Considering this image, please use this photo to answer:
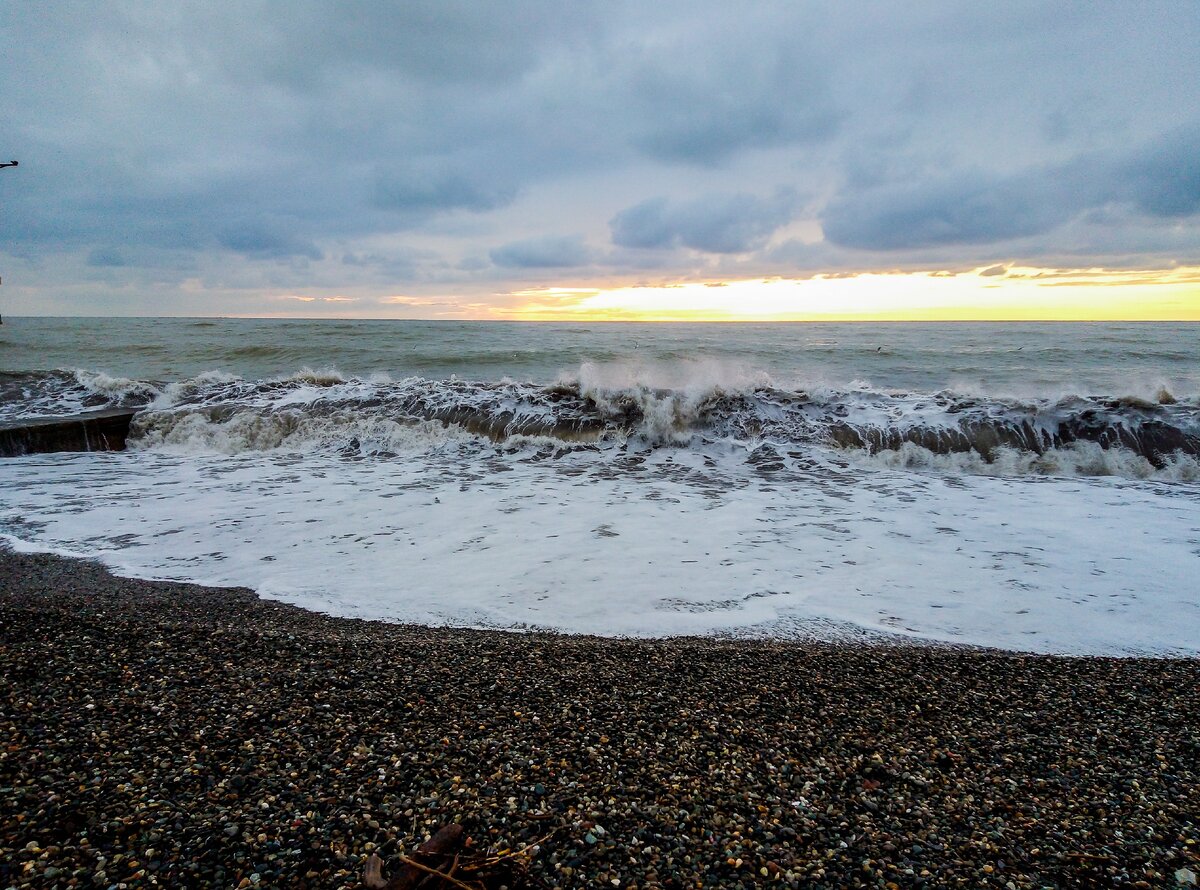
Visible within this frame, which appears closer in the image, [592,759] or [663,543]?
[592,759]

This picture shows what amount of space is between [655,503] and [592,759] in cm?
492

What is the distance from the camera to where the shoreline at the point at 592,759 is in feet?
6.36

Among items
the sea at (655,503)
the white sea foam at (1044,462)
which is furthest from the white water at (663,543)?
the white sea foam at (1044,462)

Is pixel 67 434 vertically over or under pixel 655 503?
over

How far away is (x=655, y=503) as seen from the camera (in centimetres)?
727

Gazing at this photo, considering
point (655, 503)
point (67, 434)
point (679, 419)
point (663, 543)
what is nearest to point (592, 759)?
point (663, 543)

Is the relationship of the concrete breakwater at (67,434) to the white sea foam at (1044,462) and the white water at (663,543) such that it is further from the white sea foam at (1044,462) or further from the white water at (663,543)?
the white sea foam at (1044,462)

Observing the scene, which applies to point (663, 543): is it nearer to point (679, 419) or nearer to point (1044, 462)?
point (679, 419)

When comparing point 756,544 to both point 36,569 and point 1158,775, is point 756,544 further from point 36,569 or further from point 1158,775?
point 36,569

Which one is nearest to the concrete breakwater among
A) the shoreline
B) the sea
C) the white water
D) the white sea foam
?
the sea

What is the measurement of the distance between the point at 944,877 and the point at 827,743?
2.35ft

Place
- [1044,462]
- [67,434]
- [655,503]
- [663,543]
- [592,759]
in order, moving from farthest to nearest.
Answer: [67,434] < [1044,462] < [655,503] < [663,543] < [592,759]

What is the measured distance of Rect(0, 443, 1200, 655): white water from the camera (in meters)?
4.31

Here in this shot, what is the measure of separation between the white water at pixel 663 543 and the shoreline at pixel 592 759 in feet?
2.12
